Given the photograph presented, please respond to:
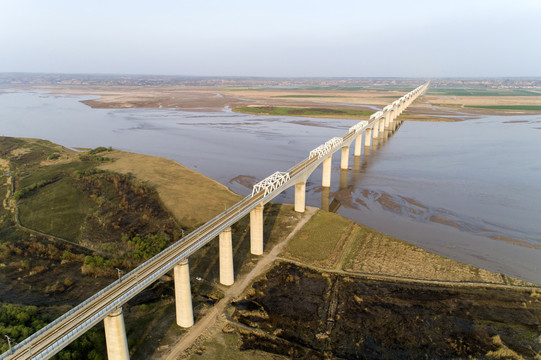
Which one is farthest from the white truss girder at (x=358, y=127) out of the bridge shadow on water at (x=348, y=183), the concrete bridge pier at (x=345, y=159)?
the concrete bridge pier at (x=345, y=159)

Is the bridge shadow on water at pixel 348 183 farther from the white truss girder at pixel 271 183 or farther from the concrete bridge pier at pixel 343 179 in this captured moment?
the white truss girder at pixel 271 183

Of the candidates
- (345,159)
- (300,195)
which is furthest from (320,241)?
(345,159)

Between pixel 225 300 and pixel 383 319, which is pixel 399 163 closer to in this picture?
pixel 383 319

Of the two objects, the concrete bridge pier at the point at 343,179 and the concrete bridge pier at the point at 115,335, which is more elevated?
the concrete bridge pier at the point at 115,335

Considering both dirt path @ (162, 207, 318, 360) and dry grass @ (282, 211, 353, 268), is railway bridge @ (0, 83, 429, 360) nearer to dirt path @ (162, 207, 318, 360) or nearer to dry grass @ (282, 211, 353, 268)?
dirt path @ (162, 207, 318, 360)

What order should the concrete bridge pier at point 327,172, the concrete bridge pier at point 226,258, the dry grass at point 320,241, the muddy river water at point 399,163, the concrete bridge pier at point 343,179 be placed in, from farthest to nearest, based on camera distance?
the concrete bridge pier at point 343,179 → the concrete bridge pier at point 327,172 → the muddy river water at point 399,163 → the dry grass at point 320,241 → the concrete bridge pier at point 226,258

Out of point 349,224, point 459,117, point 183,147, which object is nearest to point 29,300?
point 349,224
